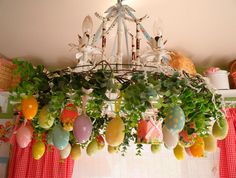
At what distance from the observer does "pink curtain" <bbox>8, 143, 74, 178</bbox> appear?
2.26m

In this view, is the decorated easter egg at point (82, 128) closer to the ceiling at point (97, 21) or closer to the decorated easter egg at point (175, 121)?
the decorated easter egg at point (175, 121)

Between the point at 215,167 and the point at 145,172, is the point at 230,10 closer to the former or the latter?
the point at 215,167

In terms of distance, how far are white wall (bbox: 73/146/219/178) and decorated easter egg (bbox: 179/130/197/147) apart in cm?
151

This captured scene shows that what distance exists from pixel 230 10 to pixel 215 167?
4.66ft

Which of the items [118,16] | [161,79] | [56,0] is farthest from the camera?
[56,0]

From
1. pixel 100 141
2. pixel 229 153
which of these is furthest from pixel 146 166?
pixel 100 141

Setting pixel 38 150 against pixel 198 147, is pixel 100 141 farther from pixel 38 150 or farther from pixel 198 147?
pixel 198 147

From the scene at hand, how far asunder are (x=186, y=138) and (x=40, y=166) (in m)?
1.75

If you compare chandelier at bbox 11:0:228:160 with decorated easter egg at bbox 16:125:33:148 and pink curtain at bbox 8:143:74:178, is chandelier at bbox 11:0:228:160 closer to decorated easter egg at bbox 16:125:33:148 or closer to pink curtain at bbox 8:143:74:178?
decorated easter egg at bbox 16:125:33:148

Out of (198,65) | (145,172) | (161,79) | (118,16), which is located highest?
(198,65)

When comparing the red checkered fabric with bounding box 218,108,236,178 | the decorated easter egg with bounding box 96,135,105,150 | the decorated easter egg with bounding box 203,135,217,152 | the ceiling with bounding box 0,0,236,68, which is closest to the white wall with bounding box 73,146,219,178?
the red checkered fabric with bounding box 218,108,236,178

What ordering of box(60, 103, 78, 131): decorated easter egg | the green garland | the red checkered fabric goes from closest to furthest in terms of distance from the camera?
the green garland, box(60, 103, 78, 131): decorated easter egg, the red checkered fabric

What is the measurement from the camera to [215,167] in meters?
2.33

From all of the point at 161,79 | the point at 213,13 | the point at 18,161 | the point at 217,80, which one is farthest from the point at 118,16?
the point at 18,161
